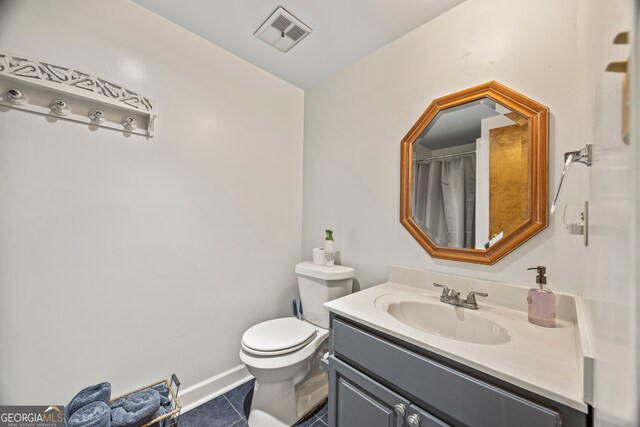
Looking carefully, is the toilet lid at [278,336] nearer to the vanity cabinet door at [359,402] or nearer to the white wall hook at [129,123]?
the vanity cabinet door at [359,402]

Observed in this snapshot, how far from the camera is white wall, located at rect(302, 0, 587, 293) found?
988 millimetres

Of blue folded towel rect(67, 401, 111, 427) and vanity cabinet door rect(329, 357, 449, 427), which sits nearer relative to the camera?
vanity cabinet door rect(329, 357, 449, 427)

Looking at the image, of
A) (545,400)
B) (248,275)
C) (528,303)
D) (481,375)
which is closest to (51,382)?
(248,275)

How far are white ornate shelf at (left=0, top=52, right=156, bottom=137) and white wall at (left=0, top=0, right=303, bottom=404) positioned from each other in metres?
0.05

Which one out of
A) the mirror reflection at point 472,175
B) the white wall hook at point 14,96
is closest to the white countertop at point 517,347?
the mirror reflection at point 472,175

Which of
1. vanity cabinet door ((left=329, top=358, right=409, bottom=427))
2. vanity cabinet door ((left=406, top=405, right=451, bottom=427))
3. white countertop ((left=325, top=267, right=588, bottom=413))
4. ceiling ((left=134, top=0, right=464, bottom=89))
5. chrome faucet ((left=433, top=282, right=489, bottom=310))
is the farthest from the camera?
ceiling ((left=134, top=0, right=464, bottom=89))

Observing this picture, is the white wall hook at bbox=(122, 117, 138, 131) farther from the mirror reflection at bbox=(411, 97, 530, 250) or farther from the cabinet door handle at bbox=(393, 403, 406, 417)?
the cabinet door handle at bbox=(393, 403, 406, 417)

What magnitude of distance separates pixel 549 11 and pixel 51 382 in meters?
2.73

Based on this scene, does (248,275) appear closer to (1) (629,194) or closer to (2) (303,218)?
(2) (303,218)

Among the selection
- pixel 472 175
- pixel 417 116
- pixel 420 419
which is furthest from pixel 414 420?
pixel 417 116

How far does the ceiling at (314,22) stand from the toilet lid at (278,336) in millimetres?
1806

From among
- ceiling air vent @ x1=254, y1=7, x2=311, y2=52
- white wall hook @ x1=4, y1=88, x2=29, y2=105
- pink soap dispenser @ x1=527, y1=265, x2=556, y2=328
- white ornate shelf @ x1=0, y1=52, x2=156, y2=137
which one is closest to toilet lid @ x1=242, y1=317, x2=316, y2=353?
pink soap dispenser @ x1=527, y1=265, x2=556, y2=328

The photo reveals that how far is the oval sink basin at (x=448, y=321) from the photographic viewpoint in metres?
0.97

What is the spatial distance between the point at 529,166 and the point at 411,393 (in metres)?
1.04
